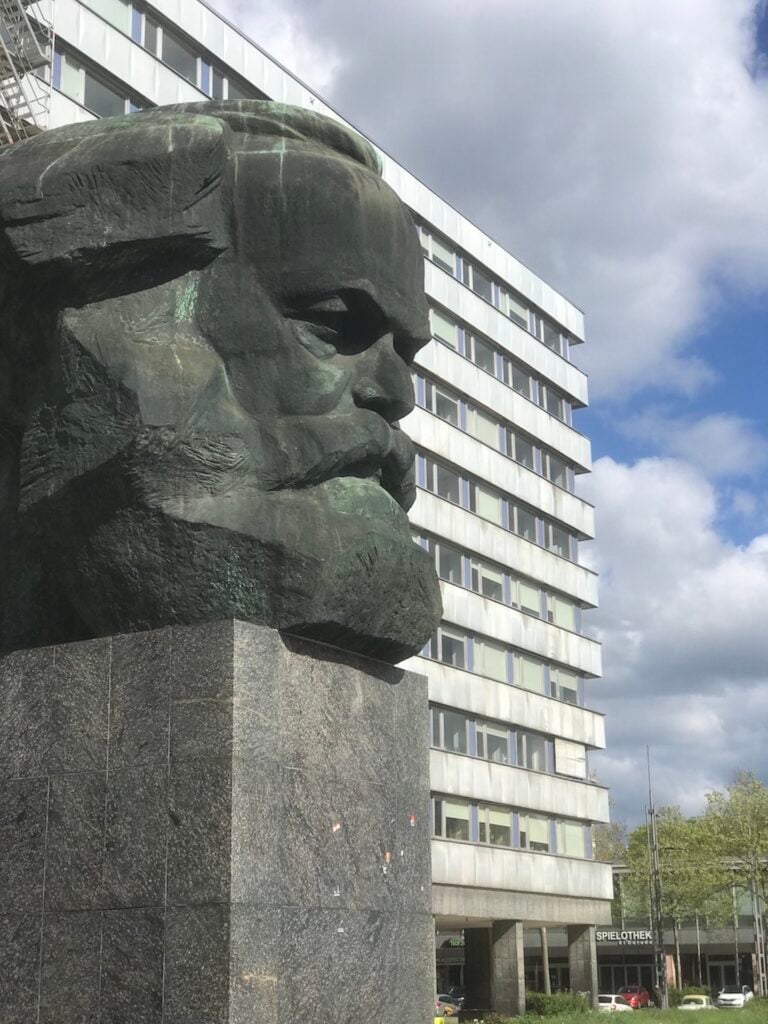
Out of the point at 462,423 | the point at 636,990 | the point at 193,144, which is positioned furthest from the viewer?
the point at 636,990

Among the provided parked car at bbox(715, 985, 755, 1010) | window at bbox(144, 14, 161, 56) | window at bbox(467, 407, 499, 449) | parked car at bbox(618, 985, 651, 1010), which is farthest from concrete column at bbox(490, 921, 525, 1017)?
window at bbox(144, 14, 161, 56)

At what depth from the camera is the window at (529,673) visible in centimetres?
4316

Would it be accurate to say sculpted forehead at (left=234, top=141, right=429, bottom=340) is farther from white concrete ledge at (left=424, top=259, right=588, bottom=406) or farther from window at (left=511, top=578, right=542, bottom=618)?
window at (left=511, top=578, right=542, bottom=618)

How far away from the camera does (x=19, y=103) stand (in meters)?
27.2

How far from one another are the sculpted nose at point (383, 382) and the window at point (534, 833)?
117ft

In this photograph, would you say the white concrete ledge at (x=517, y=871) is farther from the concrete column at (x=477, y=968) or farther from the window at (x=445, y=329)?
the window at (x=445, y=329)

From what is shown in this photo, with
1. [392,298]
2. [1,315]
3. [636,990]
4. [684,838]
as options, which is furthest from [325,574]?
[636,990]

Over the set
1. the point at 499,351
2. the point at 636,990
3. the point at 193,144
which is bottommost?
the point at 636,990

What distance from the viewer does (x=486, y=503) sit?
141 ft

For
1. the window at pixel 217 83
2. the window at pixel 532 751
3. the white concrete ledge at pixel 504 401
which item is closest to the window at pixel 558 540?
the white concrete ledge at pixel 504 401

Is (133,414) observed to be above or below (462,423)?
below

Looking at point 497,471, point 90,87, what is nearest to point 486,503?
point 497,471

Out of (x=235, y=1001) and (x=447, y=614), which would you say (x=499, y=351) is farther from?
(x=235, y=1001)

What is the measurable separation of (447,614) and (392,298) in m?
32.8
